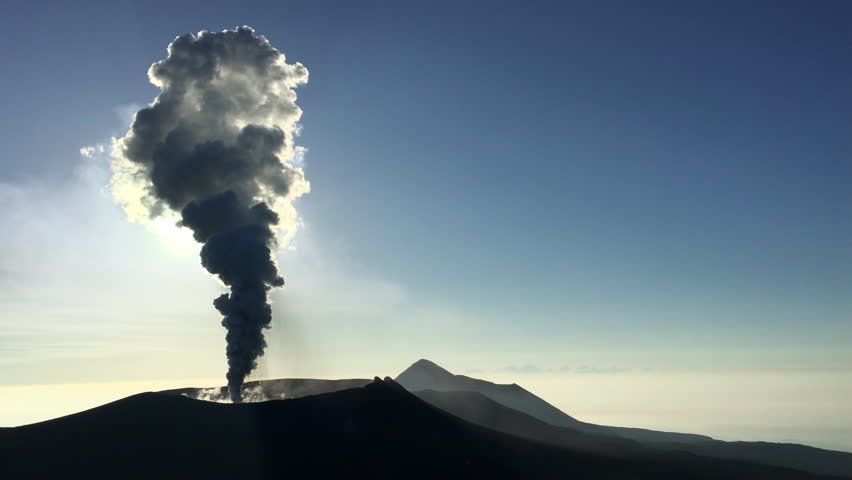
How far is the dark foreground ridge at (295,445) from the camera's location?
47969 millimetres

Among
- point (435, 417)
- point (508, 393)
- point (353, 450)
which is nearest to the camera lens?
point (353, 450)

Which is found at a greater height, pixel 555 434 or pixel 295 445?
pixel 555 434

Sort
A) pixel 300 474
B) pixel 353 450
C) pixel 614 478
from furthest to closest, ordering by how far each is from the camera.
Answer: pixel 614 478 < pixel 353 450 < pixel 300 474

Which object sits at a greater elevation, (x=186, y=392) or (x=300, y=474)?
(x=186, y=392)

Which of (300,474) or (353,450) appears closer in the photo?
(300,474)

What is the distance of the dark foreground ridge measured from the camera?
48.0 meters

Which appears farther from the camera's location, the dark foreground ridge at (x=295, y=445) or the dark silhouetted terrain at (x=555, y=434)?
the dark silhouetted terrain at (x=555, y=434)

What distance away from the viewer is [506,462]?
5778 cm

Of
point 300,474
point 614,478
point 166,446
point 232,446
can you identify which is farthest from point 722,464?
point 166,446

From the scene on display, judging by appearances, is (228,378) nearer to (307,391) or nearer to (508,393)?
(307,391)

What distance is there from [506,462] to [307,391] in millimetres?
46248

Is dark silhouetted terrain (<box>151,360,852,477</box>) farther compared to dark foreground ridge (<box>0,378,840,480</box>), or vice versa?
dark silhouetted terrain (<box>151,360,852,477</box>)

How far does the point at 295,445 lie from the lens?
53.9m

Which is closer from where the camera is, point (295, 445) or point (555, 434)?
point (295, 445)
